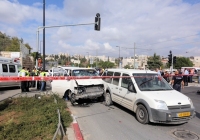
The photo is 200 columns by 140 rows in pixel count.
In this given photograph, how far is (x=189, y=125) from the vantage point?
250 inches

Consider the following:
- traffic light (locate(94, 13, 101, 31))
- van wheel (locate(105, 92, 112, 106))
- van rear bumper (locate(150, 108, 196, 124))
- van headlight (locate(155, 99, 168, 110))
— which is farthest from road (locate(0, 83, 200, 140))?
traffic light (locate(94, 13, 101, 31))

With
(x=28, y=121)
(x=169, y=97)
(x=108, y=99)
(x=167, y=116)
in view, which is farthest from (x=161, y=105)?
(x=28, y=121)

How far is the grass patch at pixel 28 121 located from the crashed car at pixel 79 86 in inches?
56.0

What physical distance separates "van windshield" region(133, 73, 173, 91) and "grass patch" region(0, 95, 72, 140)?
9.29 feet

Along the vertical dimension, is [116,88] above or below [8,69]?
below

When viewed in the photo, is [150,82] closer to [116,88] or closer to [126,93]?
[126,93]

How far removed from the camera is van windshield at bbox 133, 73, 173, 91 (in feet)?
23.0

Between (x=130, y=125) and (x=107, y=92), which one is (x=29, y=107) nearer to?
(x=107, y=92)

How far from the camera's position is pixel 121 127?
6.09 m

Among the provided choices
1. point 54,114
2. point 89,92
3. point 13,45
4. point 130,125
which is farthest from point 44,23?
point 13,45

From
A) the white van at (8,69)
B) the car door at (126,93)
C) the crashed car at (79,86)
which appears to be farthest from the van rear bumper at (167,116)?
the white van at (8,69)

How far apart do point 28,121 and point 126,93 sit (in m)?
3.63

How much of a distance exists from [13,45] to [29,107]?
217 ft

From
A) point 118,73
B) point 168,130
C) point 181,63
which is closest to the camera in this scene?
point 168,130
